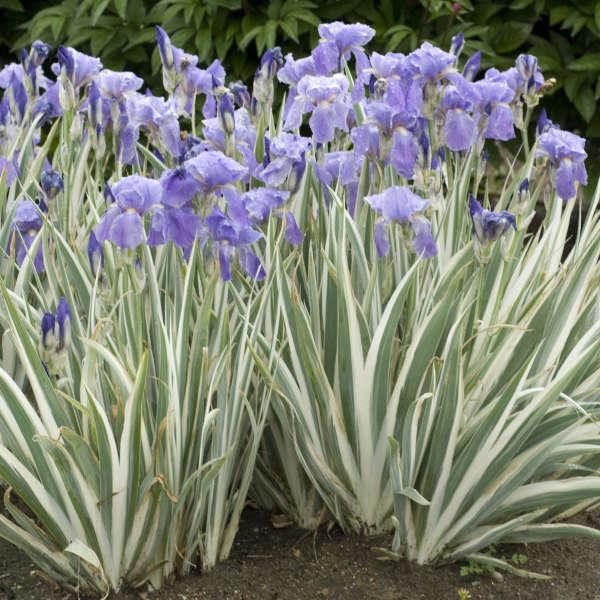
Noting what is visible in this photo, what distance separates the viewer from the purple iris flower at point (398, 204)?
6.48 feet

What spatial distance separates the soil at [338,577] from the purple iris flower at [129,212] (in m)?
0.74

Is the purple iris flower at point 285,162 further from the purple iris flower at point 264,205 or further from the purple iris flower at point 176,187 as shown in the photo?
the purple iris flower at point 176,187

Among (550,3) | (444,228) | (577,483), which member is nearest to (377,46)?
(550,3)

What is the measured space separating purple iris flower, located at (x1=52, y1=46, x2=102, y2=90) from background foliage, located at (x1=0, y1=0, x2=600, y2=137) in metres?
1.55

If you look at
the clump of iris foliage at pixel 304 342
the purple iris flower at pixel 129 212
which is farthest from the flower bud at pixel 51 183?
the purple iris flower at pixel 129 212

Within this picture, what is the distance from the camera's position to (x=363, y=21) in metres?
4.27

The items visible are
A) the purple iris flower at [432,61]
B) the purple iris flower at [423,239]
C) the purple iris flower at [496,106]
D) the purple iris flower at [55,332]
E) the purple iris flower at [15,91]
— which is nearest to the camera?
the purple iris flower at [55,332]

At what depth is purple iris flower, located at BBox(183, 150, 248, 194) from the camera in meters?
1.81

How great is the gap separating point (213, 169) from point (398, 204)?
1.30 ft

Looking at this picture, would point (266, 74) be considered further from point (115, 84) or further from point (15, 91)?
point (15, 91)

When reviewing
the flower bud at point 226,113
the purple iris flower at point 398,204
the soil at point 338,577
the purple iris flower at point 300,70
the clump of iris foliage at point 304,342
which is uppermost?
the purple iris flower at point 300,70

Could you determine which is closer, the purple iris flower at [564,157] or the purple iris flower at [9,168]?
the purple iris flower at [564,157]

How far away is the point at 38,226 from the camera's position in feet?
7.94

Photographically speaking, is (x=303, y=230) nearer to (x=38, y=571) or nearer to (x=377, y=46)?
(x=38, y=571)
